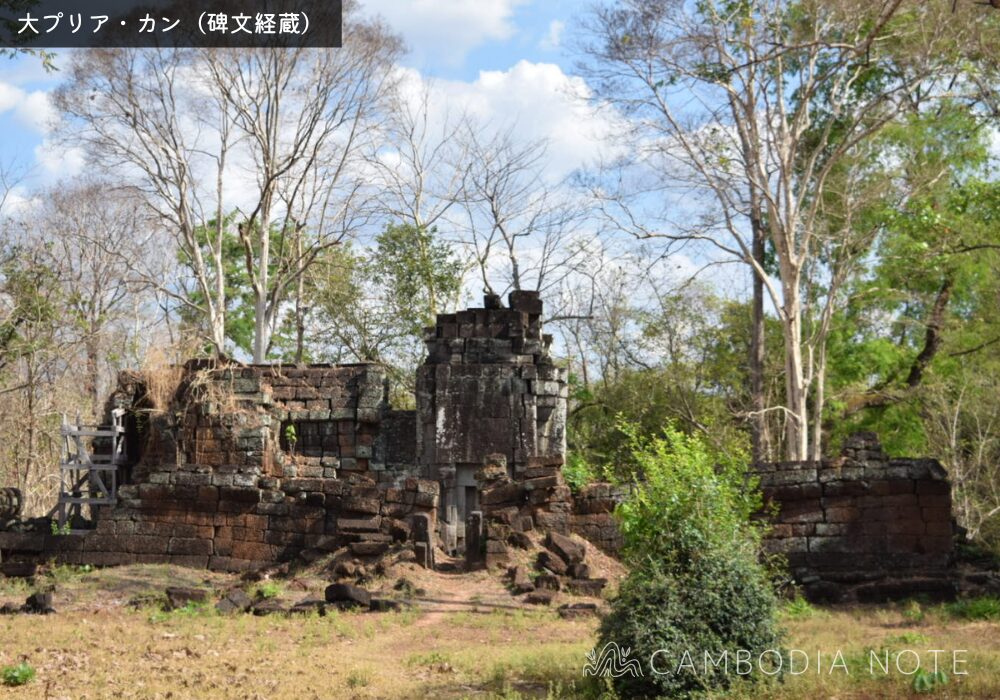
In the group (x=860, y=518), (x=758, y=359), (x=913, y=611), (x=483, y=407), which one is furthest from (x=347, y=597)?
(x=758, y=359)

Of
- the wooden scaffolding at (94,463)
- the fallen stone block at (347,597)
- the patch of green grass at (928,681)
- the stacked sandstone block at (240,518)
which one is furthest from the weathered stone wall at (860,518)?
the wooden scaffolding at (94,463)

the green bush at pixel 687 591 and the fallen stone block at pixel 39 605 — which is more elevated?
the green bush at pixel 687 591

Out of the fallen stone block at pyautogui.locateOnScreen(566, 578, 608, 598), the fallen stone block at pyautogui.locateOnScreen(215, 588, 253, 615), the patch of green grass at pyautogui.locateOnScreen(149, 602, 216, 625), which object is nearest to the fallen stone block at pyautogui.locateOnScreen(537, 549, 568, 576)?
the fallen stone block at pyautogui.locateOnScreen(566, 578, 608, 598)

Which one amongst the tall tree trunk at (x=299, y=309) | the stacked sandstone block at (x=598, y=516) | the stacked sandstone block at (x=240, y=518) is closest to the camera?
the stacked sandstone block at (x=598, y=516)

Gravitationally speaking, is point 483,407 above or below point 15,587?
above

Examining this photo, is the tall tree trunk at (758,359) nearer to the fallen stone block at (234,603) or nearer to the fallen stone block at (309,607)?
the fallen stone block at (309,607)

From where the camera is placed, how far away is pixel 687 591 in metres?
8.81

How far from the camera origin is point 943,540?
1575 cm

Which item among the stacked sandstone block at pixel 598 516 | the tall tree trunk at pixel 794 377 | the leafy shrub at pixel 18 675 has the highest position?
the tall tree trunk at pixel 794 377

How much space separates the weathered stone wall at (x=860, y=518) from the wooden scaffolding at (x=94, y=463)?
11.4 meters

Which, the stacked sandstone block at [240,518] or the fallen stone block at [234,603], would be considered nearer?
the fallen stone block at [234,603]

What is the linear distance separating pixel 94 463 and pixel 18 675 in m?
11.2

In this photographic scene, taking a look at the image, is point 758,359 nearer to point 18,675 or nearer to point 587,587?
point 587,587

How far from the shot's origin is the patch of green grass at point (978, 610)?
43.2 feet
